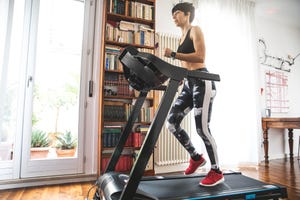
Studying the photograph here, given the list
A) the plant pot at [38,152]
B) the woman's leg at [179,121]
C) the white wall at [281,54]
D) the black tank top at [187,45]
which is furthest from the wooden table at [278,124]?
the plant pot at [38,152]

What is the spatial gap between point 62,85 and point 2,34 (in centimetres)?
79

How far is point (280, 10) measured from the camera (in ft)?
11.9

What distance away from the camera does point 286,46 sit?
163 inches

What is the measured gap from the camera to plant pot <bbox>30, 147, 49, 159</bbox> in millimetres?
2069

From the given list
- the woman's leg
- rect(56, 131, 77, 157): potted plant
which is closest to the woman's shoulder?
the woman's leg

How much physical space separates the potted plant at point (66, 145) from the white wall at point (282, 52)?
3300 millimetres

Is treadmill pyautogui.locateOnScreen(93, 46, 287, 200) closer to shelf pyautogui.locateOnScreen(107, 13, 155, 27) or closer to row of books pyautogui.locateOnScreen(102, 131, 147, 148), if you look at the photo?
row of books pyautogui.locateOnScreen(102, 131, 147, 148)

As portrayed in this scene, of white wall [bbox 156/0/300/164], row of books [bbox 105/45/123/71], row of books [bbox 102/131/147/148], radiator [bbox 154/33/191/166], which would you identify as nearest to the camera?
row of books [bbox 102/131/147/148]

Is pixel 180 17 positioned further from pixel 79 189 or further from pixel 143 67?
pixel 79 189

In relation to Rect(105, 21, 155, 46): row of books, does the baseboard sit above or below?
below

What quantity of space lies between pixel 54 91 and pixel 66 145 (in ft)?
2.18

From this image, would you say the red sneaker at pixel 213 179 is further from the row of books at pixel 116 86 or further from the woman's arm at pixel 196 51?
the row of books at pixel 116 86

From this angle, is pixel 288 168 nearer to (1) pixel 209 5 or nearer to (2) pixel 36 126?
(1) pixel 209 5

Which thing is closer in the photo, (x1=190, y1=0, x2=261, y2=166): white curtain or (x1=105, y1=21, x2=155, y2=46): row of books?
(x1=105, y1=21, x2=155, y2=46): row of books
